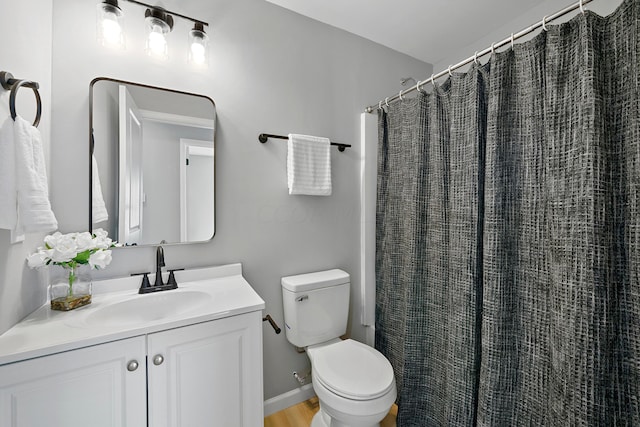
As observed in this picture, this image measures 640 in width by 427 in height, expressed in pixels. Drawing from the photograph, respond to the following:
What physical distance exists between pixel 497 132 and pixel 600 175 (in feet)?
1.26

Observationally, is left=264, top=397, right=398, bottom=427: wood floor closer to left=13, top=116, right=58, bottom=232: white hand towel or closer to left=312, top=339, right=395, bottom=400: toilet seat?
left=312, top=339, right=395, bottom=400: toilet seat

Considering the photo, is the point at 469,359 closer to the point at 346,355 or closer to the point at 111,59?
the point at 346,355

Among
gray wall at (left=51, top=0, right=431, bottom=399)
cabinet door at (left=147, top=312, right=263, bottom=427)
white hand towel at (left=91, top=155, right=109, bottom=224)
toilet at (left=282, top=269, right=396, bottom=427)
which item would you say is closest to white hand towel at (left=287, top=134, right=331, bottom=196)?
gray wall at (left=51, top=0, right=431, bottom=399)

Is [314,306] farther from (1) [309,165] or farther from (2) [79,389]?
(2) [79,389]

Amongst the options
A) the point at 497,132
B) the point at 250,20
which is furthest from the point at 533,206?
the point at 250,20

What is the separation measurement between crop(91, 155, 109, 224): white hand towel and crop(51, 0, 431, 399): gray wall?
4 centimetres

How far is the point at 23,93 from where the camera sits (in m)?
0.96

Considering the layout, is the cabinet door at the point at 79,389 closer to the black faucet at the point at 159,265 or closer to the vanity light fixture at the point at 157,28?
the black faucet at the point at 159,265

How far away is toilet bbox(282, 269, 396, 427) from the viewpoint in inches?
46.7

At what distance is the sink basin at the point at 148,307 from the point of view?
1.08 meters

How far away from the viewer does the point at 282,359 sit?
Result: 1674 millimetres

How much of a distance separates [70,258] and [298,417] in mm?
1496

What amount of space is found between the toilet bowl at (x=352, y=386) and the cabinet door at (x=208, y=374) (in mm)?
334

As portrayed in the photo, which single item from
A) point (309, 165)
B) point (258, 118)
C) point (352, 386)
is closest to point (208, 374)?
point (352, 386)
